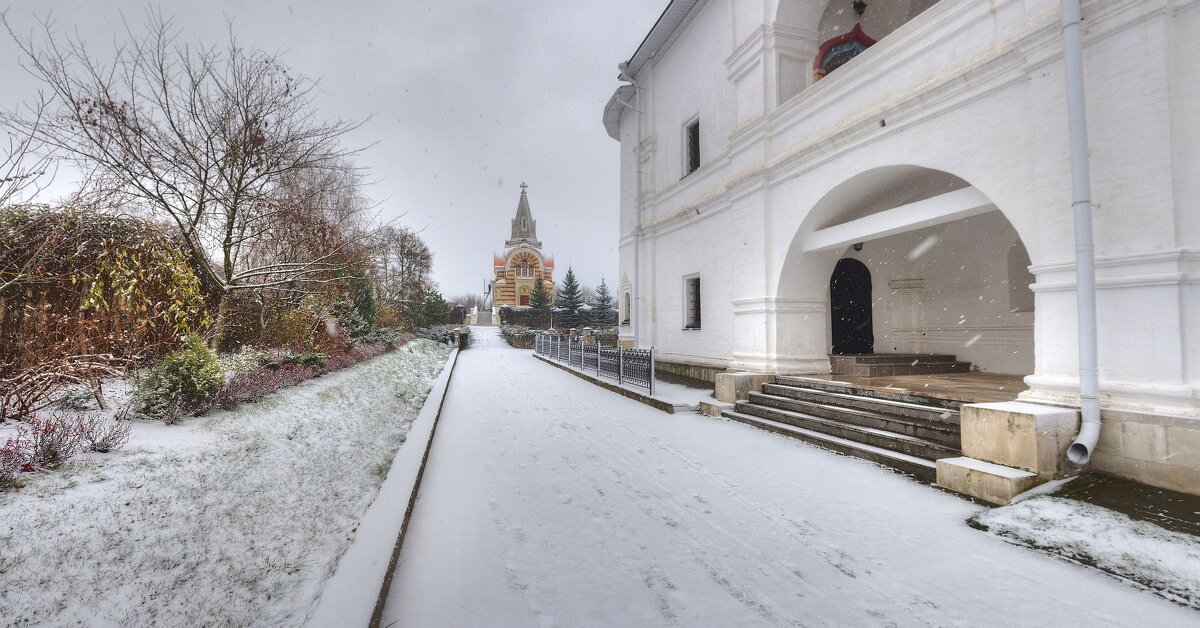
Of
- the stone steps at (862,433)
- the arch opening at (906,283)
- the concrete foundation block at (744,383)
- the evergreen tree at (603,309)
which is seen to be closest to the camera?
the stone steps at (862,433)

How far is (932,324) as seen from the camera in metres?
9.31

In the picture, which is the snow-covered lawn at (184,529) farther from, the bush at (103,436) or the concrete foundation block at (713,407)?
the concrete foundation block at (713,407)

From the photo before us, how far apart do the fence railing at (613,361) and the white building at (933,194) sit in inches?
62.4

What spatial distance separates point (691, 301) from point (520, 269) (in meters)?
54.9

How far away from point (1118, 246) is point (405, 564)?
6.21 metres

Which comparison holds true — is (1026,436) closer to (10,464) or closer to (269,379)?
(10,464)

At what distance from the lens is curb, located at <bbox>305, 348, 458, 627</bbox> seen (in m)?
2.40

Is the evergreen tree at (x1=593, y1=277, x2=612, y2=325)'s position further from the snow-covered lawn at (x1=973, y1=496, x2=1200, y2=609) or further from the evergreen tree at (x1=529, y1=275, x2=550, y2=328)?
the snow-covered lawn at (x1=973, y1=496, x2=1200, y2=609)

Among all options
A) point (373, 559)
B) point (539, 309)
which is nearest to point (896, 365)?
point (373, 559)

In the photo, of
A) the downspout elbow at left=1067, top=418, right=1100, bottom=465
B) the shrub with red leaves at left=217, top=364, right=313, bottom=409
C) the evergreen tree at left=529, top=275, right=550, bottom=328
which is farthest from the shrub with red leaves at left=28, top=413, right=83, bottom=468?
the evergreen tree at left=529, top=275, right=550, bottom=328

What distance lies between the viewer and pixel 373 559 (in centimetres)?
291

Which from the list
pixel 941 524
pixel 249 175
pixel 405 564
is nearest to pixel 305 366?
pixel 249 175

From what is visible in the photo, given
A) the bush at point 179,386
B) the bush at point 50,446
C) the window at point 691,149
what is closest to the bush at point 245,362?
the bush at point 179,386

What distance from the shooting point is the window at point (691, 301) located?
12461mm
